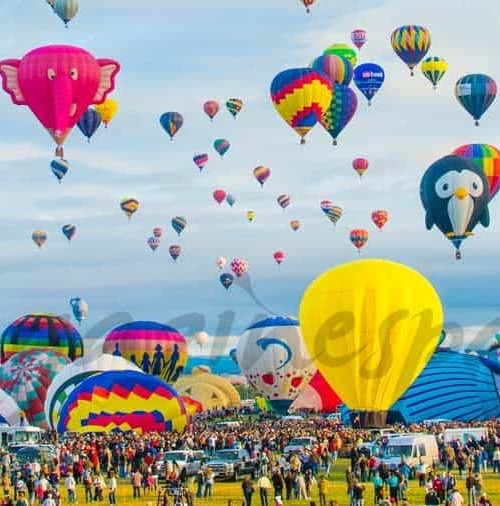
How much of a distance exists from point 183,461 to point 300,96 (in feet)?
95.2

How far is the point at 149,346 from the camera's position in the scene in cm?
6044

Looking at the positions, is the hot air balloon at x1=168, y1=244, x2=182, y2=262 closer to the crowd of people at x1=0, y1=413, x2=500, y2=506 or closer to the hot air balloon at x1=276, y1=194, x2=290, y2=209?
the hot air balloon at x1=276, y1=194, x2=290, y2=209

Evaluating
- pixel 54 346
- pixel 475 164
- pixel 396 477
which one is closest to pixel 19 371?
pixel 54 346

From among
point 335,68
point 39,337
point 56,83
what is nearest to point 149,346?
point 39,337

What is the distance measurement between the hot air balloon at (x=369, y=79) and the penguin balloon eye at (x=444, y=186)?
8464 millimetres

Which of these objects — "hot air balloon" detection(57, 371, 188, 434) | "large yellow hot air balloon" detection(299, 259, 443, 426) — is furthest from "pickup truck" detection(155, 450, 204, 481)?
"large yellow hot air balloon" detection(299, 259, 443, 426)

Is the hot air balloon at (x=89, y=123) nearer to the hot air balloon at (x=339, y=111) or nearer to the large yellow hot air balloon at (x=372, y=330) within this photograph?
the hot air balloon at (x=339, y=111)

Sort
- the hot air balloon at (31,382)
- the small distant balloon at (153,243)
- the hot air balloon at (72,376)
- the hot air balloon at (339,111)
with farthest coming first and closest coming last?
the small distant balloon at (153,243) < the hot air balloon at (339,111) < the hot air balloon at (31,382) < the hot air balloon at (72,376)

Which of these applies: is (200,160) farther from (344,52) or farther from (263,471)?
Answer: (263,471)

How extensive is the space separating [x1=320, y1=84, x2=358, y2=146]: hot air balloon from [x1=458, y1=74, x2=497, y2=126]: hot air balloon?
4.76 meters

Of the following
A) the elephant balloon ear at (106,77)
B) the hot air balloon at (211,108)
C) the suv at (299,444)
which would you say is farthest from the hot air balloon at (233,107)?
the suv at (299,444)

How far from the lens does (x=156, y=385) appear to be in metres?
41.7

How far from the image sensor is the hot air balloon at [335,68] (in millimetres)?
64500

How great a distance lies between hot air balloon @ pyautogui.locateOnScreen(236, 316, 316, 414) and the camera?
63.4 meters
